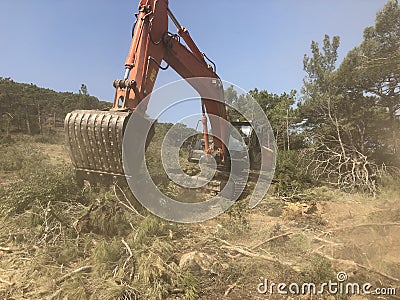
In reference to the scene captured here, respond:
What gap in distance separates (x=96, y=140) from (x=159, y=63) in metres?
1.82

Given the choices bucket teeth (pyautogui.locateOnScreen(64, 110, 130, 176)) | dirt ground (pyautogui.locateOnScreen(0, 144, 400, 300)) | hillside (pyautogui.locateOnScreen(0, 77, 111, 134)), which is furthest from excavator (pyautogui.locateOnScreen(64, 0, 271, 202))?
hillside (pyautogui.locateOnScreen(0, 77, 111, 134))

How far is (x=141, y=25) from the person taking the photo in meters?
4.34

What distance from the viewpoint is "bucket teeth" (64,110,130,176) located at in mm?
3438

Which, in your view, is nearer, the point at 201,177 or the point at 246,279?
the point at 246,279

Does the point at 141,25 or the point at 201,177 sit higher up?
the point at 141,25

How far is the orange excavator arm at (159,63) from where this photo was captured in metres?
3.90

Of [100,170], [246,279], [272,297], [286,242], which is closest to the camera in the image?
[272,297]

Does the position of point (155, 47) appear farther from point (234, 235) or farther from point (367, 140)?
point (367, 140)

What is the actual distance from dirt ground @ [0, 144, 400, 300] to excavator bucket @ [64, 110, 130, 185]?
110 centimetres

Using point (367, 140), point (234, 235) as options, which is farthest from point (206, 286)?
point (367, 140)

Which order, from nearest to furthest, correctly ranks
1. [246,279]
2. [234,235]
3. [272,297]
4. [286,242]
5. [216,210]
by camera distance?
[272,297] → [246,279] → [286,242] → [234,235] → [216,210]

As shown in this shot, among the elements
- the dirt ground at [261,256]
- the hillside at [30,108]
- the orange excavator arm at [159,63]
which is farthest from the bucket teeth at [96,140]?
the hillside at [30,108]

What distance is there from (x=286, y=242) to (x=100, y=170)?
268cm

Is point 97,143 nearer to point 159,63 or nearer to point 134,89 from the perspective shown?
point 134,89
